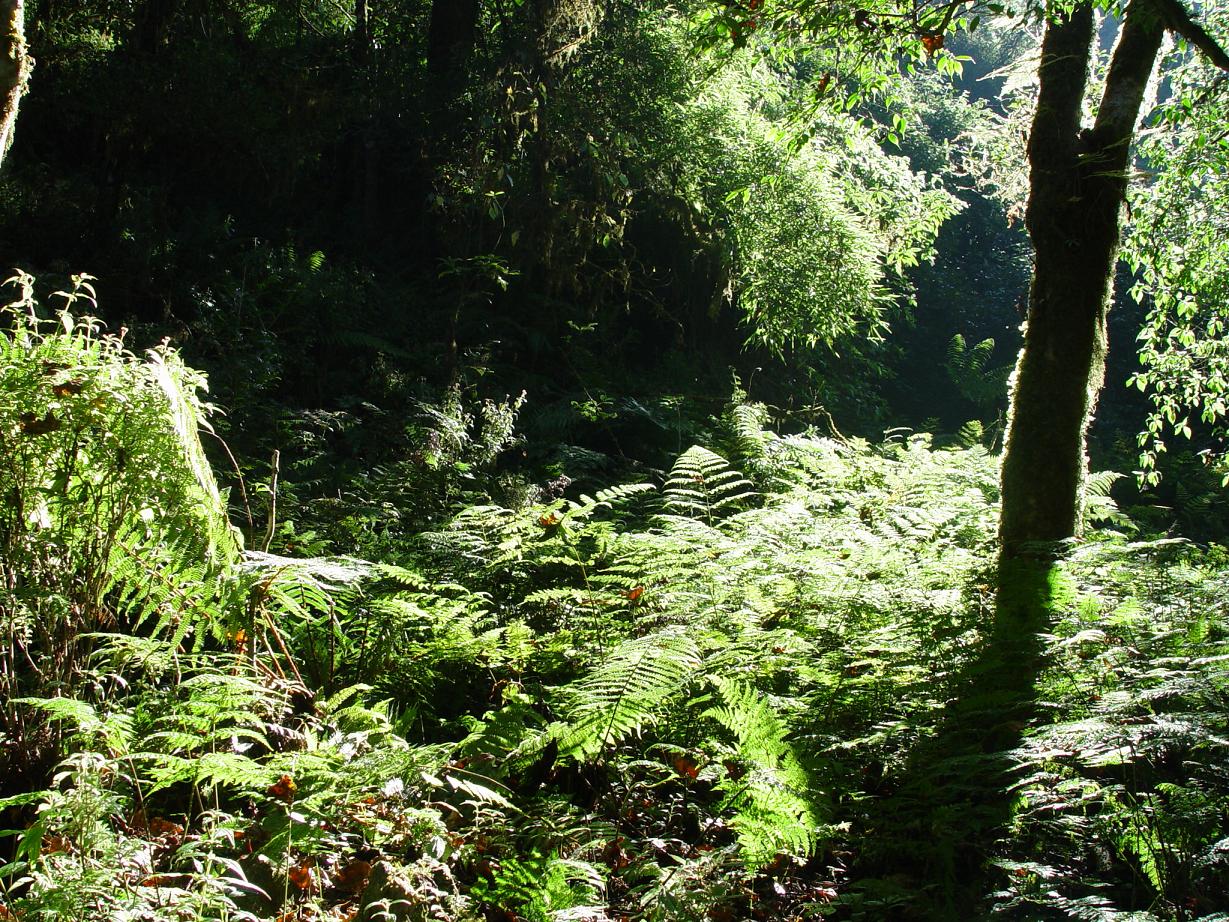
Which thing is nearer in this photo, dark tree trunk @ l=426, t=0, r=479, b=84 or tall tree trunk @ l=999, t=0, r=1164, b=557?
tall tree trunk @ l=999, t=0, r=1164, b=557

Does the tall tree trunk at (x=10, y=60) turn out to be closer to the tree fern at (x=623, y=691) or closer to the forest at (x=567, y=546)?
the forest at (x=567, y=546)

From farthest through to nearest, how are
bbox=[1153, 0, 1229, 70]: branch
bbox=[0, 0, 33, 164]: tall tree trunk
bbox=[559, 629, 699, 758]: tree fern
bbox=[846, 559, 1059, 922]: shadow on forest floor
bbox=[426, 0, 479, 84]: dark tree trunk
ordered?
bbox=[426, 0, 479, 84]: dark tree trunk → bbox=[1153, 0, 1229, 70]: branch → bbox=[559, 629, 699, 758]: tree fern → bbox=[0, 0, 33, 164]: tall tree trunk → bbox=[846, 559, 1059, 922]: shadow on forest floor

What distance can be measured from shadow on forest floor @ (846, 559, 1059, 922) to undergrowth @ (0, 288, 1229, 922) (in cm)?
2

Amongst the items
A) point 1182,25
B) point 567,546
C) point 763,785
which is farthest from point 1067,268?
point 763,785

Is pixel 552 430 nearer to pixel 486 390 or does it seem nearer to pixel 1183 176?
pixel 486 390

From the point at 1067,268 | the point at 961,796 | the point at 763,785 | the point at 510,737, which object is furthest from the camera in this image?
the point at 1067,268

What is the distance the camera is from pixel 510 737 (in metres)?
2.95

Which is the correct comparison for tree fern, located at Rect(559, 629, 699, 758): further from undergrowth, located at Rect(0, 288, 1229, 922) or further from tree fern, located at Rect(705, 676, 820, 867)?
tree fern, located at Rect(705, 676, 820, 867)

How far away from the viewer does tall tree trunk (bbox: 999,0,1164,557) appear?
4.34m

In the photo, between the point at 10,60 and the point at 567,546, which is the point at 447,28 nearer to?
the point at 567,546

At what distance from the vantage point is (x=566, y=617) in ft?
13.5

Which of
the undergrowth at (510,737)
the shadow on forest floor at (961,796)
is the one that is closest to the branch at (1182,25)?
the undergrowth at (510,737)

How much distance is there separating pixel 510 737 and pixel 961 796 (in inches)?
55.4

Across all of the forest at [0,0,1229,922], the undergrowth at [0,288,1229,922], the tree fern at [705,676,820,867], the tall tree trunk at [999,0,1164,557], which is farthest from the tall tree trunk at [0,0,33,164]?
the tall tree trunk at [999,0,1164,557]
